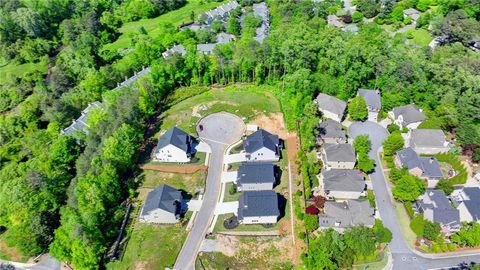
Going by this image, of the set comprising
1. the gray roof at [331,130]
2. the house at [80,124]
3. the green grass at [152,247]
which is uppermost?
the house at [80,124]

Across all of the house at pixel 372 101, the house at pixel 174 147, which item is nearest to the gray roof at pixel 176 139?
the house at pixel 174 147

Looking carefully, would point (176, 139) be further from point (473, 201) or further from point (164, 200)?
point (473, 201)

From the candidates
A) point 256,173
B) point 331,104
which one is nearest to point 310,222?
point 256,173

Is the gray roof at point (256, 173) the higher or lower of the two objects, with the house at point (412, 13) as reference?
higher

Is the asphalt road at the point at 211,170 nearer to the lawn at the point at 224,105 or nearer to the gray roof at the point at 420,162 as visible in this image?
the lawn at the point at 224,105

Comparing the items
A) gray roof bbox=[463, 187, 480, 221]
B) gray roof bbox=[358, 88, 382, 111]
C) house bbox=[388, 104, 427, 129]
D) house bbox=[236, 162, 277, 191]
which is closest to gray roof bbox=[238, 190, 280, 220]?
house bbox=[236, 162, 277, 191]
